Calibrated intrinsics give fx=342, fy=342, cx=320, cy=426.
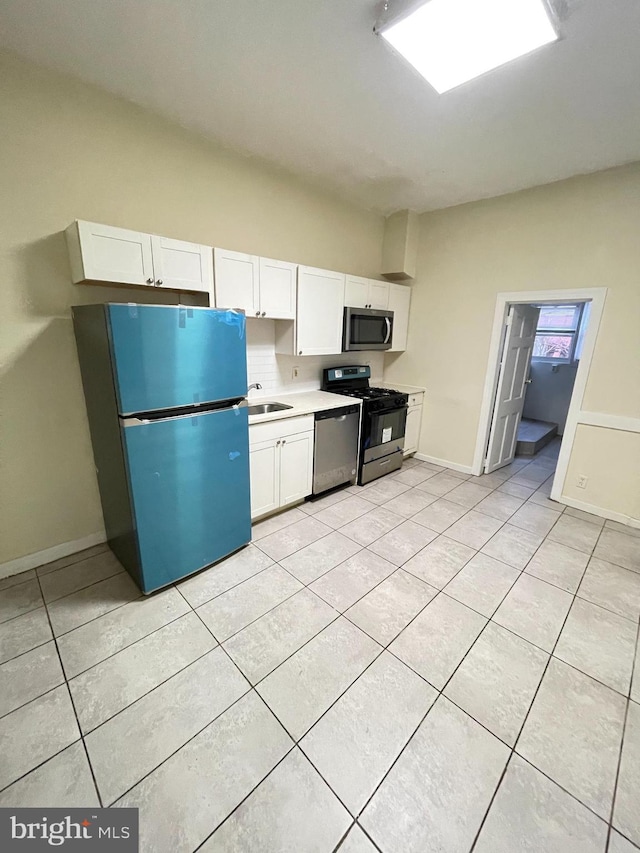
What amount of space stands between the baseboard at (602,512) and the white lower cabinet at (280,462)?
2.51m

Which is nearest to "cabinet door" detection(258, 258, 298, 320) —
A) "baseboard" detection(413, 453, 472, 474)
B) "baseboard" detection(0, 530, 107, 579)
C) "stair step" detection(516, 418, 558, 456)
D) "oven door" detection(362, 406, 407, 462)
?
"oven door" detection(362, 406, 407, 462)

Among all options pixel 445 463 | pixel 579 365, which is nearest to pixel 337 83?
pixel 579 365

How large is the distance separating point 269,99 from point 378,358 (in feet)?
9.45

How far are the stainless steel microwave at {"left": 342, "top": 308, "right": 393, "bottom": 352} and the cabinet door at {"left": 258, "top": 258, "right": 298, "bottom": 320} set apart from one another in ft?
2.39

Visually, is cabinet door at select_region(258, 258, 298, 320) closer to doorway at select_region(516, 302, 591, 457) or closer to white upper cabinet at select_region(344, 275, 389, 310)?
white upper cabinet at select_region(344, 275, 389, 310)

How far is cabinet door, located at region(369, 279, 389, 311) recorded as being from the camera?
3.72m

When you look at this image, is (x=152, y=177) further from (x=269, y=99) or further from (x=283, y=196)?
(x=283, y=196)

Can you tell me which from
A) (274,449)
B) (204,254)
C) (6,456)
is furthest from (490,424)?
(6,456)

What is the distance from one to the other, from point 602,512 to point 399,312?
2.88 meters

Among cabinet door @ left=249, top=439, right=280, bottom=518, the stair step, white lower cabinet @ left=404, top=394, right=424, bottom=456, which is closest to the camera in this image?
cabinet door @ left=249, top=439, right=280, bottom=518

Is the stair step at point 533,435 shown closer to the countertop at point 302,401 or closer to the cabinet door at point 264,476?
the countertop at point 302,401

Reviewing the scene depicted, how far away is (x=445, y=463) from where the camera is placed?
4.23m

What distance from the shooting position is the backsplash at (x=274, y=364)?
3096 mm

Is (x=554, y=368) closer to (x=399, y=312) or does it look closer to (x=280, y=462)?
(x=399, y=312)
